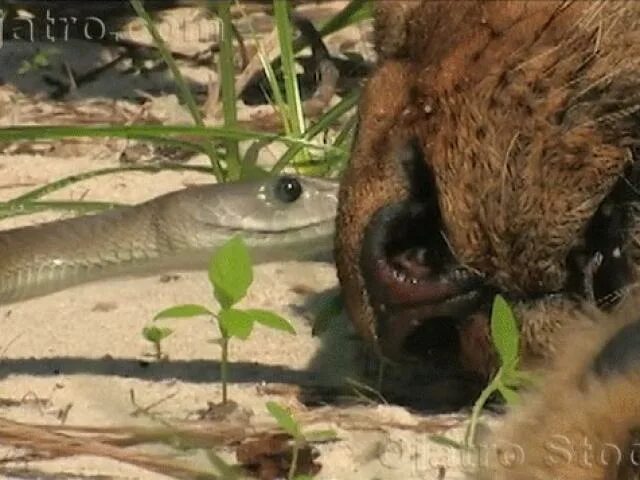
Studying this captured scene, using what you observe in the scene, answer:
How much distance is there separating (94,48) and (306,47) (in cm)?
66

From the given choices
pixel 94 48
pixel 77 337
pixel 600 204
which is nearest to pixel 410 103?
pixel 600 204

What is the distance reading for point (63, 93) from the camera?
16.5ft

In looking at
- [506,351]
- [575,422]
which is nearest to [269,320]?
[506,351]

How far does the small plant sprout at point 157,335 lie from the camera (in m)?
3.36

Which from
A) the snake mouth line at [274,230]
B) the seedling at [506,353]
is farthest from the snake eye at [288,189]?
the seedling at [506,353]

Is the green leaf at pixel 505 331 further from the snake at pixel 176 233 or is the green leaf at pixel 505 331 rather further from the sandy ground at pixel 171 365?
the snake at pixel 176 233

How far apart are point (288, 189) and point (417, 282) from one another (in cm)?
170

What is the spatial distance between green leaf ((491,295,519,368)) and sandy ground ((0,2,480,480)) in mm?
258

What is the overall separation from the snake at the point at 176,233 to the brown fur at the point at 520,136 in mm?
1399

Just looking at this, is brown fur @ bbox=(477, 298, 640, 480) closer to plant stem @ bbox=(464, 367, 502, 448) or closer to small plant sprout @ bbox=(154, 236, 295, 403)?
plant stem @ bbox=(464, 367, 502, 448)

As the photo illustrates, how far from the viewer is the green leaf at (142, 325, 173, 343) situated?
11.0 ft

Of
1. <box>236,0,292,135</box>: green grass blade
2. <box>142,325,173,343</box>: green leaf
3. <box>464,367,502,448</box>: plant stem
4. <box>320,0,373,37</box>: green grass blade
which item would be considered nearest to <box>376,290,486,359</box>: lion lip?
<box>464,367,502,448</box>: plant stem

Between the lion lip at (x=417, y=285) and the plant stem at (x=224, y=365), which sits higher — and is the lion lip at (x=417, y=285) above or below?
above

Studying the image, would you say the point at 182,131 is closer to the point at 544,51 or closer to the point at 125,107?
the point at 125,107
